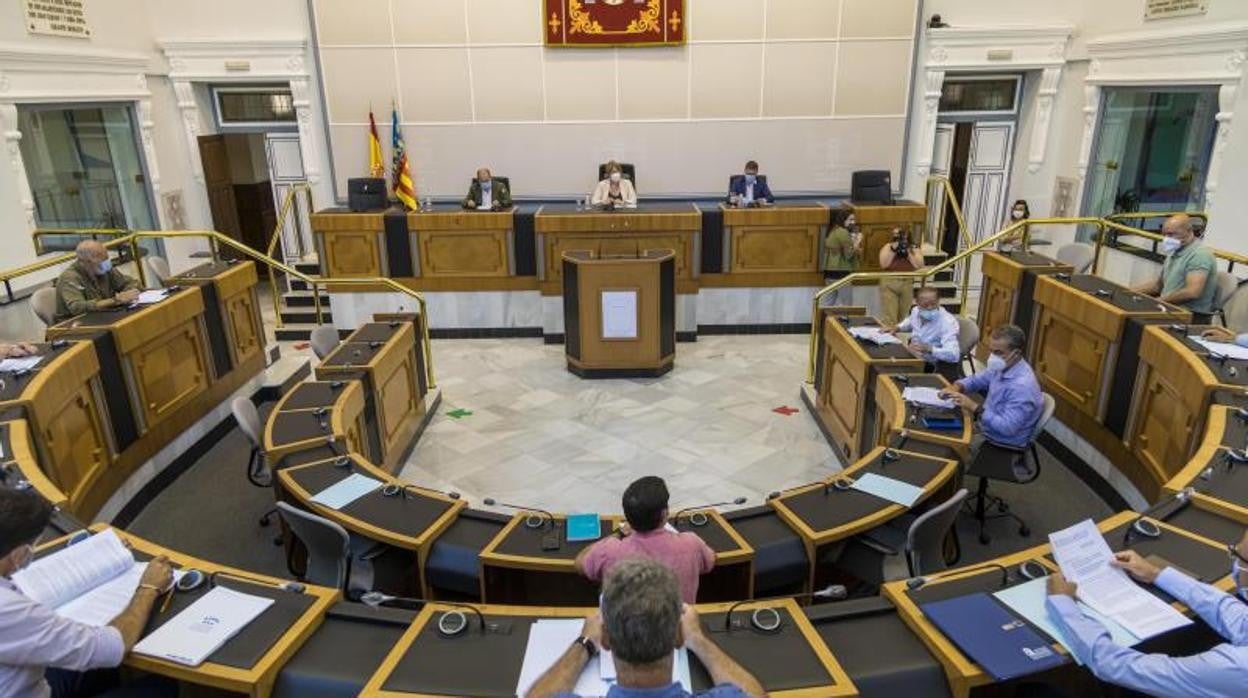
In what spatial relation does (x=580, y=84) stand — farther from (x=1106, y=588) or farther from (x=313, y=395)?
(x=1106, y=588)

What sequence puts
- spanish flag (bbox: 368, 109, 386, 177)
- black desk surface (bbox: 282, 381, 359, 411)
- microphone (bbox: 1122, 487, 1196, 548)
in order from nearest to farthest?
microphone (bbox: 1122, 487, 1196, 548)
black desk surface (bbox: 282, 381, 359, 411)
spanish flag (bbox: 368, 109, 386, 177)

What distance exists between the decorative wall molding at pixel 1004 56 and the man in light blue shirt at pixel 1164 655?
8.45m

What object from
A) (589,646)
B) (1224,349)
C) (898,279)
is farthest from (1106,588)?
(898,279)

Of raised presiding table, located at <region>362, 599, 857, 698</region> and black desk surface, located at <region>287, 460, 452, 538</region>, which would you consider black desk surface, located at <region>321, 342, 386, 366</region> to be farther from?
raised presiding table, located at <region>362, 599, 857, 698</region>

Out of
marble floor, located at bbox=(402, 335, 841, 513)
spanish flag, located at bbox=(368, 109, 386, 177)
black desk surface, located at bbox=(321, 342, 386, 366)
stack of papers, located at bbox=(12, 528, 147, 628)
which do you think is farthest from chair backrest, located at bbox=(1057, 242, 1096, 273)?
spanish flag, located at bbox=(368, 109, 386, 177)

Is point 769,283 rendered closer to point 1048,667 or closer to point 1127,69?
point 1127,69

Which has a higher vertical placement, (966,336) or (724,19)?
(724,19)

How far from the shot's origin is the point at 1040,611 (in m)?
2.49

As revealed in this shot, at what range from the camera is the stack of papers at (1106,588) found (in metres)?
2.35

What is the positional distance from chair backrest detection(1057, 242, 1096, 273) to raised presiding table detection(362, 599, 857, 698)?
647 cm

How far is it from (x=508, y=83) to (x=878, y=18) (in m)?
4.82

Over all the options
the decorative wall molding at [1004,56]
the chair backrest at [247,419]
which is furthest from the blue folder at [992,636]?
the decorative wall molding at [1004,56]

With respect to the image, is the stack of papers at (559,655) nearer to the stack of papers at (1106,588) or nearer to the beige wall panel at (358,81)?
the stack of papers at (1106,588)

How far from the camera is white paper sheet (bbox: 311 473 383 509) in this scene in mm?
3602
